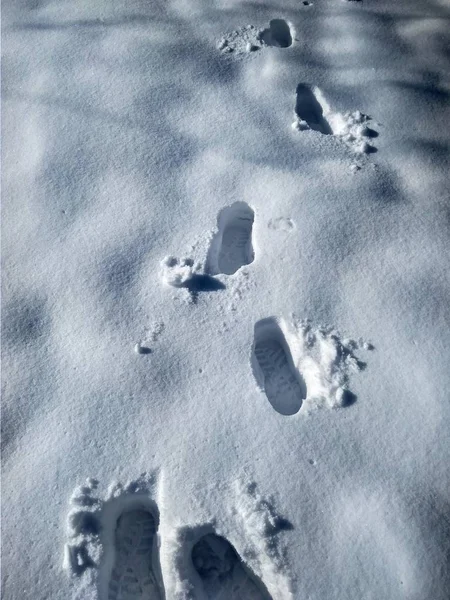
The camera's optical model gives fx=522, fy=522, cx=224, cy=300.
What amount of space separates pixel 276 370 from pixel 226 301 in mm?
265

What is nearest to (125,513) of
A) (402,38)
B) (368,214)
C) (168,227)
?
(168,227)

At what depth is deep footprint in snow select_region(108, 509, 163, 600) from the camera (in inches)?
51.3

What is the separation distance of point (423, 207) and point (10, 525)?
5.27 feet

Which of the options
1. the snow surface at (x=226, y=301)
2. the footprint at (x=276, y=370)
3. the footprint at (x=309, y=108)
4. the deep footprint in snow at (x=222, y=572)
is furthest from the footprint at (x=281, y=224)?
the deep footprint in snow at (x=222, y=572)

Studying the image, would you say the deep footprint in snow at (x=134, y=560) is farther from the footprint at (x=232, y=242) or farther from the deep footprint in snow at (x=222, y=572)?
the footprint at (x=232, y=242)

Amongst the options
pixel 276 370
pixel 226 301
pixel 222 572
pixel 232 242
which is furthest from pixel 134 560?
pixel 232 242

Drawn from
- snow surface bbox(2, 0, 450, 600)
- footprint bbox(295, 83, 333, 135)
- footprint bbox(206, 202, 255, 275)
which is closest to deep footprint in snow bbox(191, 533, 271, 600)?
snow surface bbox(2, 0, 450, 600)

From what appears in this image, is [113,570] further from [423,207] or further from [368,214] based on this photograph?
[423,207]

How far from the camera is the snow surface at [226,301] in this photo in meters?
1.31

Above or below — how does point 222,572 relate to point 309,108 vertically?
below

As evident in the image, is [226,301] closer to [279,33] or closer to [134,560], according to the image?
[134,560]

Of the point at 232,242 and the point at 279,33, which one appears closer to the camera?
the point at 232,242

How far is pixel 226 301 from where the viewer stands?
5.40ft

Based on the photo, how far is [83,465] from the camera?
1391mm
